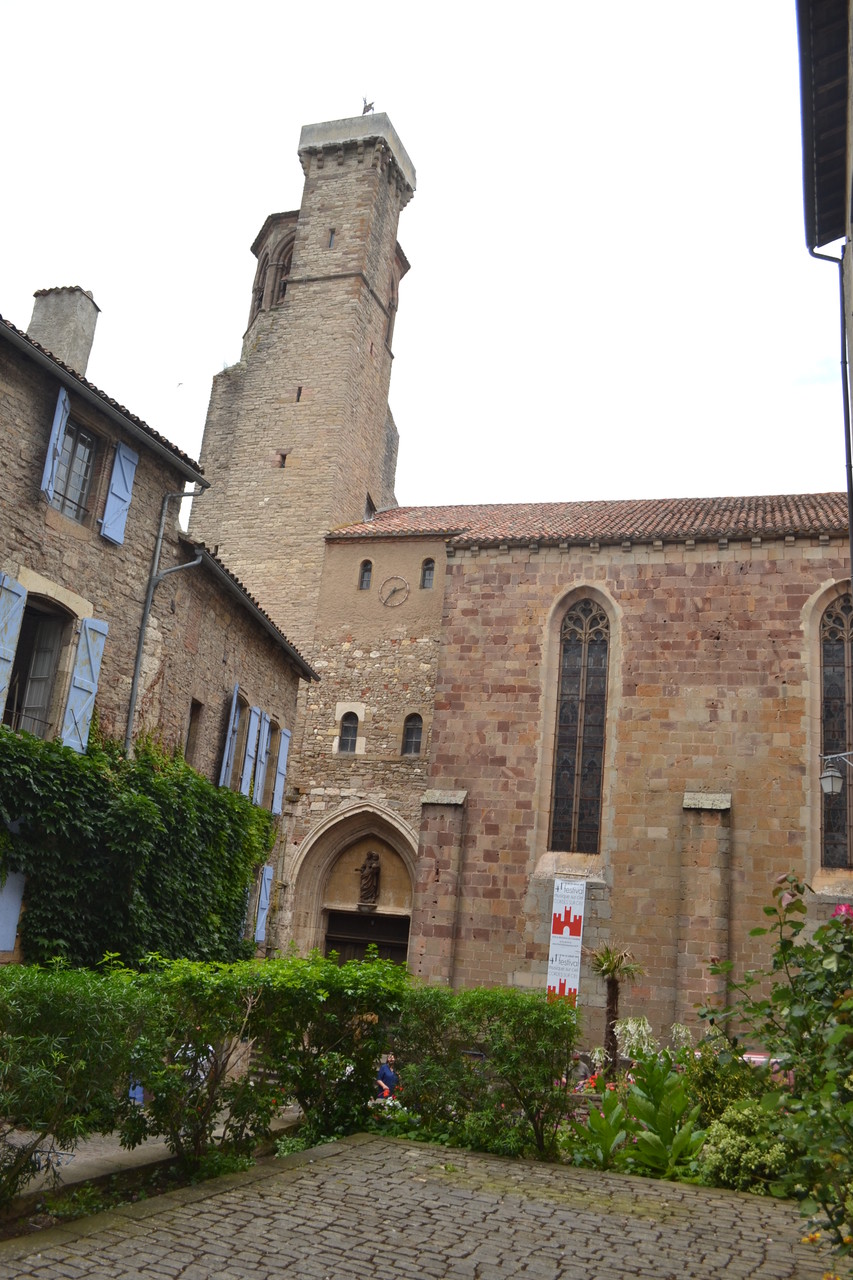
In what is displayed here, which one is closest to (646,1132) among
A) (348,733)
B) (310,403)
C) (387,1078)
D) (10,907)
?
(387,1078)

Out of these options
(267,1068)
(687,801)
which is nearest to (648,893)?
(687,801)

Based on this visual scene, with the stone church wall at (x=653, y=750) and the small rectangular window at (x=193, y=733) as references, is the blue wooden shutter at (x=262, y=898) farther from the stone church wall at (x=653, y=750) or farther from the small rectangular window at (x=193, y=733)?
the stone church wall at (x=653, y=750)

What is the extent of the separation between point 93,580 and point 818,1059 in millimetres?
10078

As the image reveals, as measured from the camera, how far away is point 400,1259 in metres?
5.98

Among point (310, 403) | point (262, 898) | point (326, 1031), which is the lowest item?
point (326, 1031)

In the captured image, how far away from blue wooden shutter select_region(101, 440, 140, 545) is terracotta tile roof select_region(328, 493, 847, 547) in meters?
11.4

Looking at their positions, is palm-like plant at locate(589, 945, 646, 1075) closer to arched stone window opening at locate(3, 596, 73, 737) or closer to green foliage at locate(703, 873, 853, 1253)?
arched stone window opening at locate(3, 596, 73, 737)

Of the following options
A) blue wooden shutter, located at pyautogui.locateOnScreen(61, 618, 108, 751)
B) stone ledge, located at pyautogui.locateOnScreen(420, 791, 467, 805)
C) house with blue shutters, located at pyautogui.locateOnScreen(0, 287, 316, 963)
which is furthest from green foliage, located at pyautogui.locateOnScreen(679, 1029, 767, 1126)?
stone ledge, located at pyautogui.locateOnScreen(420, 791, 467, 805)

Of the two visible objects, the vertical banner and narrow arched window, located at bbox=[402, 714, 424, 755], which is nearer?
the vertical banner

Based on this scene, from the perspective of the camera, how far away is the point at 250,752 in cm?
1719

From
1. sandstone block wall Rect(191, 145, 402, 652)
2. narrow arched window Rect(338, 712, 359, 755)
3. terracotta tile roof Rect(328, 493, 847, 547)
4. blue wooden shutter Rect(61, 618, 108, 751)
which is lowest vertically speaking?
blue wooden shutter Rect(61, 618, 108, 751)

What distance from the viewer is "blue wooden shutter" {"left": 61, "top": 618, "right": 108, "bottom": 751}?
12.1 metres

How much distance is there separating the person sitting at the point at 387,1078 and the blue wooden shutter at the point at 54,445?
23.5 ft

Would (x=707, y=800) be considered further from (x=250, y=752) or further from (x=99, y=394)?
(x=99, y=394)
